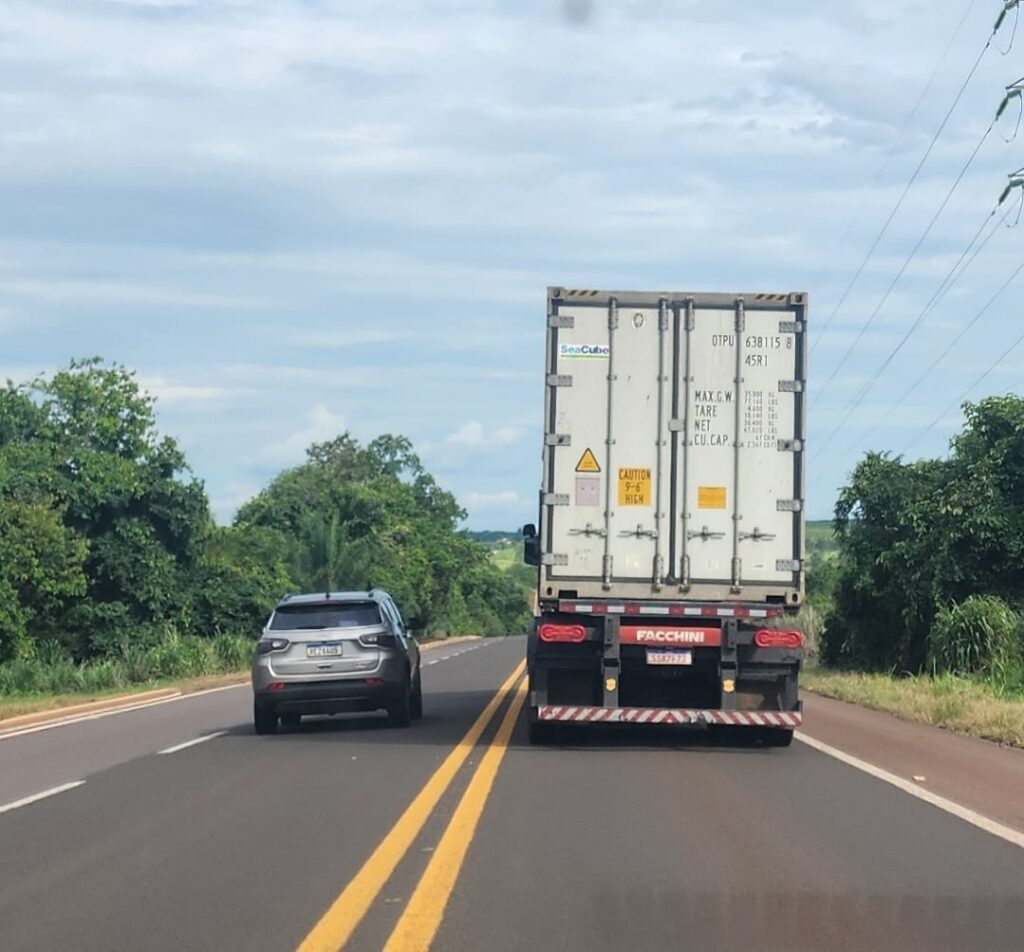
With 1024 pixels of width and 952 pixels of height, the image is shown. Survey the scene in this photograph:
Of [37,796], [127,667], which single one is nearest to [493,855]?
[37,796]

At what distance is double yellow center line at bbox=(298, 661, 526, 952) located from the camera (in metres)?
7.46

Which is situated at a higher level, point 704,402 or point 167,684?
point 704,402

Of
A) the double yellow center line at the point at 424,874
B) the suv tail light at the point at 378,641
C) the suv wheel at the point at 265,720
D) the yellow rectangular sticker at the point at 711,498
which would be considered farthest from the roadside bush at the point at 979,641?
the double yellow center line at the point at 424,874

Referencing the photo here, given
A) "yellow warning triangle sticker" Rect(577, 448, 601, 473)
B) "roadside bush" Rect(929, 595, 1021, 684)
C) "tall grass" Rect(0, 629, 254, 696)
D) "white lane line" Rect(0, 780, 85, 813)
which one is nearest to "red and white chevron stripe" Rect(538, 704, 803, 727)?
"yellow warning triangle sticker" Rect(577, 448, 601, 473)

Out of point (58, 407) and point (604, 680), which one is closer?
point (604, 680)

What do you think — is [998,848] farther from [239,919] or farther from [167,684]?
[167,684]

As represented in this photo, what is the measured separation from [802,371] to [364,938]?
32.0 ft

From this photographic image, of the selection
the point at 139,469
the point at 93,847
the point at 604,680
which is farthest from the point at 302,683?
the point at 139,469

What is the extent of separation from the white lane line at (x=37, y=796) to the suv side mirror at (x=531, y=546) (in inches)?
199

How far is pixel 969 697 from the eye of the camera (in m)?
22.2

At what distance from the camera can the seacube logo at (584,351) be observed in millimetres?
15898

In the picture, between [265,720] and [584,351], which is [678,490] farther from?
[265,720]

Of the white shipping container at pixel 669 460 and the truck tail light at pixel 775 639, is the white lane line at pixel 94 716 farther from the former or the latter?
the truck tail light at pixel 775 639

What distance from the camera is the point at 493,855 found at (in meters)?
9.66
